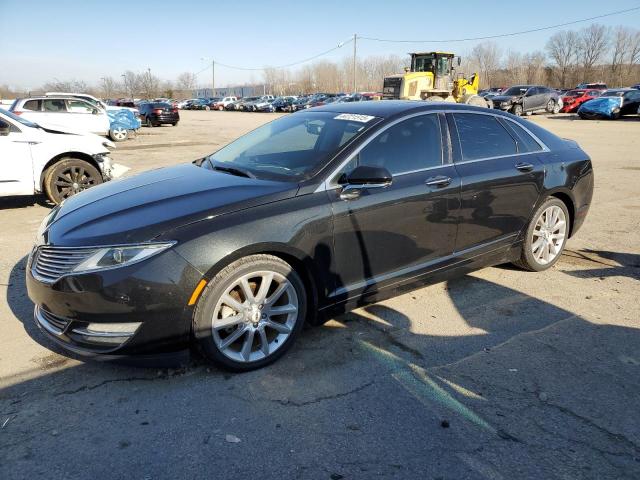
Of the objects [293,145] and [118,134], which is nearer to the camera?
[293,145]

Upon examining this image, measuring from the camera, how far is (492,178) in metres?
Result: 4.17

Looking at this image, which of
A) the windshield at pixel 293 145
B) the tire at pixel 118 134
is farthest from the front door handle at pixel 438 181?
the tire at pixel 118 134

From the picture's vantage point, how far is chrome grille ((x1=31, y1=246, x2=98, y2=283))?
2883mm

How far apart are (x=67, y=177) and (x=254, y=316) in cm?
582

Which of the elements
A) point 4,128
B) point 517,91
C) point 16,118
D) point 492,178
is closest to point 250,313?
point 492,178

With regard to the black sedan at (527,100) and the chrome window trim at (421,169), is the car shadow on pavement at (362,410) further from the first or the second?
the black sedan at (527,100)

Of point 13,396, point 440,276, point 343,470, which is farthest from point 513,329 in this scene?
point 13,396

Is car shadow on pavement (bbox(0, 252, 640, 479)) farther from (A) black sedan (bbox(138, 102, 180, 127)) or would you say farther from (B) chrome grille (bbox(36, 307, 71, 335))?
(A) black sedan (bbox(138, 102, 180, 127))

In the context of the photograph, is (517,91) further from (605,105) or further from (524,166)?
(524,166)

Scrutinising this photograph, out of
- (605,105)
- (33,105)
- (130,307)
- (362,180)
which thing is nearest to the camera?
(130,307)

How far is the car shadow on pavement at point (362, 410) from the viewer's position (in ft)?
7.77

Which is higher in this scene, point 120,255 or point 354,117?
point 354,117

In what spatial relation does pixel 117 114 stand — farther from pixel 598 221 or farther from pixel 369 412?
pixel 369 412

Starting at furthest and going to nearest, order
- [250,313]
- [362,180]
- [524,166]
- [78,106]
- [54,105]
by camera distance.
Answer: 1. [78,106]
2. [54,105]
3. [524,166]
4. [362,180]
5. [250,313]
